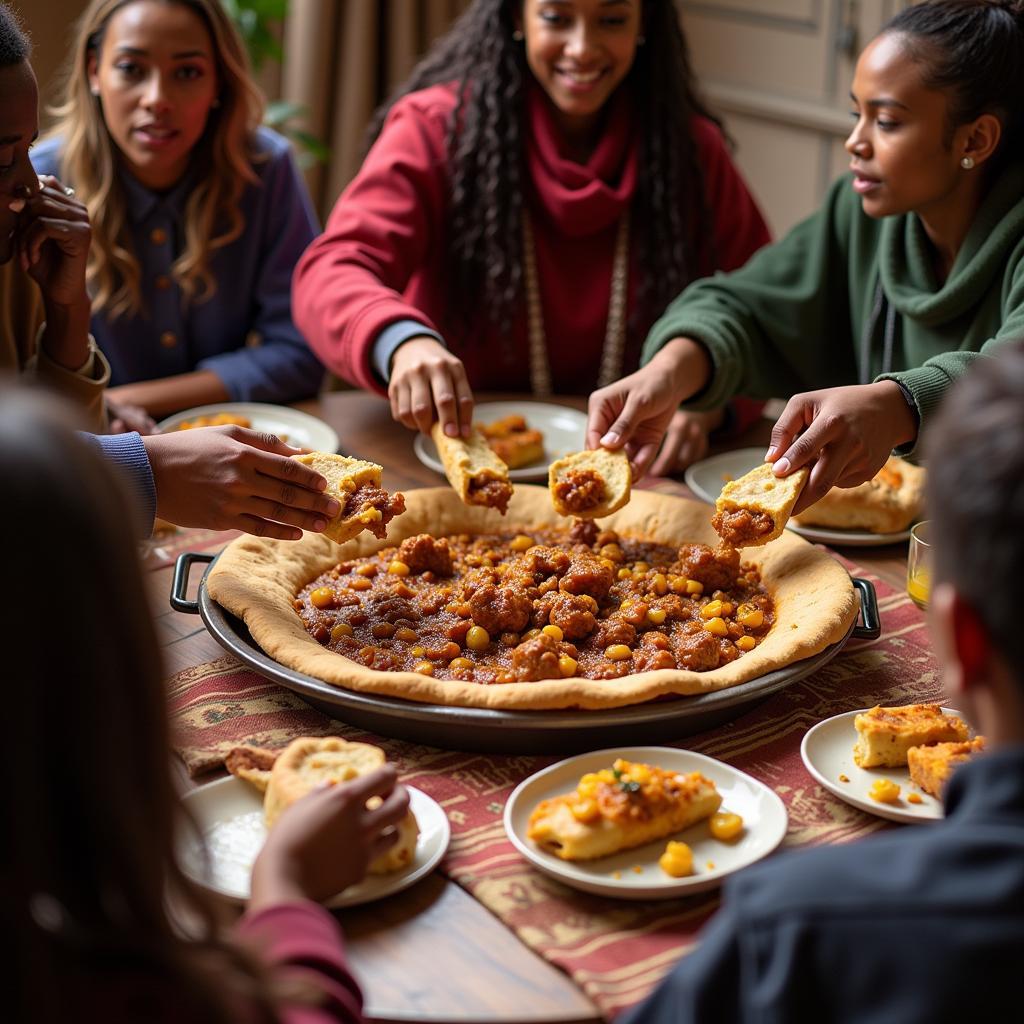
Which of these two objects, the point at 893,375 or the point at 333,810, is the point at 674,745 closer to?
the point at 333,810

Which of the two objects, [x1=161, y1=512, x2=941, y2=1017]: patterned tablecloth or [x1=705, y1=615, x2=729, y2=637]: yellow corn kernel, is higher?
[x1=705, y1=615, x2=729, y2=637]: yellow corn kernel

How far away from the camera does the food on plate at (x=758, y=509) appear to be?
240 cm

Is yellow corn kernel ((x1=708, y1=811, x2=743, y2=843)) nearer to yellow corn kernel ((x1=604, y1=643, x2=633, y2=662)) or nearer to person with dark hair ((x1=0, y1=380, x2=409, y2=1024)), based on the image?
yellow corn kernel ((x1=604, y1=643, x2=633, y2=662))

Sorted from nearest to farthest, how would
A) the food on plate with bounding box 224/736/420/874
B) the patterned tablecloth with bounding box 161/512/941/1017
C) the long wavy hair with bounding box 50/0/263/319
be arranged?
the patterned tablecloth with bounding box 161/512/941/1017 < the food on plate with bounding box 224/736/420/874 < the long wavy hair with bounding box 50/0/263/319

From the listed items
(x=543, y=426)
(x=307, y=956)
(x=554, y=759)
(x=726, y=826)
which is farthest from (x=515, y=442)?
(x=307, y=956)

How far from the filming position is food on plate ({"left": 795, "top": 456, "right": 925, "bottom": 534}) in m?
2.84

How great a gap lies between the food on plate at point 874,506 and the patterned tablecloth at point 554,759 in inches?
10.9


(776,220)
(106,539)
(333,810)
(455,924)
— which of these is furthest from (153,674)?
(776,220)

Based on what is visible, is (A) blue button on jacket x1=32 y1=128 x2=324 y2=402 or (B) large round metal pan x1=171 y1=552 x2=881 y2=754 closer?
(B) large round metal pan x1=171 y1=552 x2=881 y2=754

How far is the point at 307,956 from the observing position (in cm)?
135

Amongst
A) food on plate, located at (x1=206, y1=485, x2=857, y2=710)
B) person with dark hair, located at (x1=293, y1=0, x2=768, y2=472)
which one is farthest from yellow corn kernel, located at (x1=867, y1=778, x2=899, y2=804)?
person with dark hair, located at (x1=293, y1=0, x2=768, y2=472)

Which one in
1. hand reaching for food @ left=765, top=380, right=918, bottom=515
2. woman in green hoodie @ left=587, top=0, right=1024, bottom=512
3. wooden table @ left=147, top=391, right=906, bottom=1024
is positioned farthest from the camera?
woman in green hoodie @ left=587, top=0, right=1024, bottom=512

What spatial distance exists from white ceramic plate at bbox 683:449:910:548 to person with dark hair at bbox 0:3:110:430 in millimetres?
1550

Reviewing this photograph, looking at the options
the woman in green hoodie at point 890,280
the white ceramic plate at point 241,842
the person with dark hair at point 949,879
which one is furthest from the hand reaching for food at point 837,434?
the person with dark hair at point 949,879
